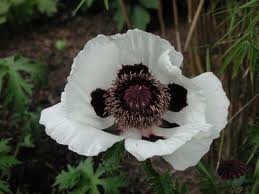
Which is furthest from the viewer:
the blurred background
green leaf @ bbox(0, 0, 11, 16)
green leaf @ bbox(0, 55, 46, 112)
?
green leaf @ bbox(0, 0, 11, 16)

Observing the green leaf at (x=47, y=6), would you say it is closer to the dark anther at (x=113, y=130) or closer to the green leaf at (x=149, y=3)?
the green leaf at (x=149, y=3)

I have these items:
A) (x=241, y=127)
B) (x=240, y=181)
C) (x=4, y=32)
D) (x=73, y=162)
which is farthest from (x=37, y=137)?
(x=4, y=32)

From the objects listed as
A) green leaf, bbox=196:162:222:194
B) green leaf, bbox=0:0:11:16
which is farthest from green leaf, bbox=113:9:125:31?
green leaf, bbox=196:162:222:194

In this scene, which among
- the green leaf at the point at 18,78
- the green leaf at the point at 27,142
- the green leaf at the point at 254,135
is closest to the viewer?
the green leaf at the point at 254,135

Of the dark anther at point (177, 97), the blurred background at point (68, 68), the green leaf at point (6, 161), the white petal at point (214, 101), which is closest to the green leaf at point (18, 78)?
the blurred background at point (68, 68)

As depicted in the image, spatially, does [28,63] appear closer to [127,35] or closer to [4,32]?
[127,35]

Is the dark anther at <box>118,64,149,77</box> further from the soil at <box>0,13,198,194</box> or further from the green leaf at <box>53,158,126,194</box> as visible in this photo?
the green leaf at <box>53,158,126,194</box>

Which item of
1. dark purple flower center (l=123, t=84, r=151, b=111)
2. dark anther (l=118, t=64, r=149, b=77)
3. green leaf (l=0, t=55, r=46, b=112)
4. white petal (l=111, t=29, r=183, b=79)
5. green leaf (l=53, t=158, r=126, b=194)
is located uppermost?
white petal (l=111, t=29, r=183, b=79)
